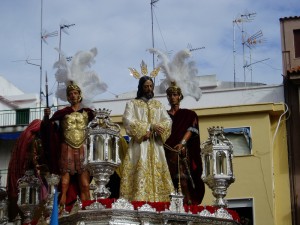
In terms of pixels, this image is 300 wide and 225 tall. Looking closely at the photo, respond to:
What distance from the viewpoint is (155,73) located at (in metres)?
15.1

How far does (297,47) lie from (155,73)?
1074 centimetres

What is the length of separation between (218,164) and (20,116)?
15.1 meters

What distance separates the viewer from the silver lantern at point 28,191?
15.8 metres

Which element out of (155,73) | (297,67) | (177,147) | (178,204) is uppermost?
(297,67)

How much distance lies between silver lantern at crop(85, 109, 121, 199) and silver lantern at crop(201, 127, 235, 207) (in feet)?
6.77

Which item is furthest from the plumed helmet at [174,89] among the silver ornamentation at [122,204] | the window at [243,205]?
the window at [243,205]

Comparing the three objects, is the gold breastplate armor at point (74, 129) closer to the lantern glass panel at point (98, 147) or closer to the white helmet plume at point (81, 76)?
the white helmet plume at point (81, 76)

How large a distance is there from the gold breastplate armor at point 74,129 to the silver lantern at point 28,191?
5.54 ft

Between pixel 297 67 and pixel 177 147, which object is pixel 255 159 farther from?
pixel 177 147

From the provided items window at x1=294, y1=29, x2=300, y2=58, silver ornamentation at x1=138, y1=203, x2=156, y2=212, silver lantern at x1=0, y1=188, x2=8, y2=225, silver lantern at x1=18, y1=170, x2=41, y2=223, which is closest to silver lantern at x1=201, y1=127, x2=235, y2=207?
silver ornamentation at x1=138, y1=203, x2=156, y2=212

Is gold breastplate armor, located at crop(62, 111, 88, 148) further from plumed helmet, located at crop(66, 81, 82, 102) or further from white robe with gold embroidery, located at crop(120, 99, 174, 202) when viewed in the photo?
white robe with gold embroidery, located at crop(120, 99, 174, 202)

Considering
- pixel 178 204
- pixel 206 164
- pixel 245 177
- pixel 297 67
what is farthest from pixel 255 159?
pixel 178 204

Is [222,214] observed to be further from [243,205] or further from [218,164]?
[243,205]

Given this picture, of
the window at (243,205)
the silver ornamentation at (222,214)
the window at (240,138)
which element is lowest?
the silver ornamentation at (222,214)
